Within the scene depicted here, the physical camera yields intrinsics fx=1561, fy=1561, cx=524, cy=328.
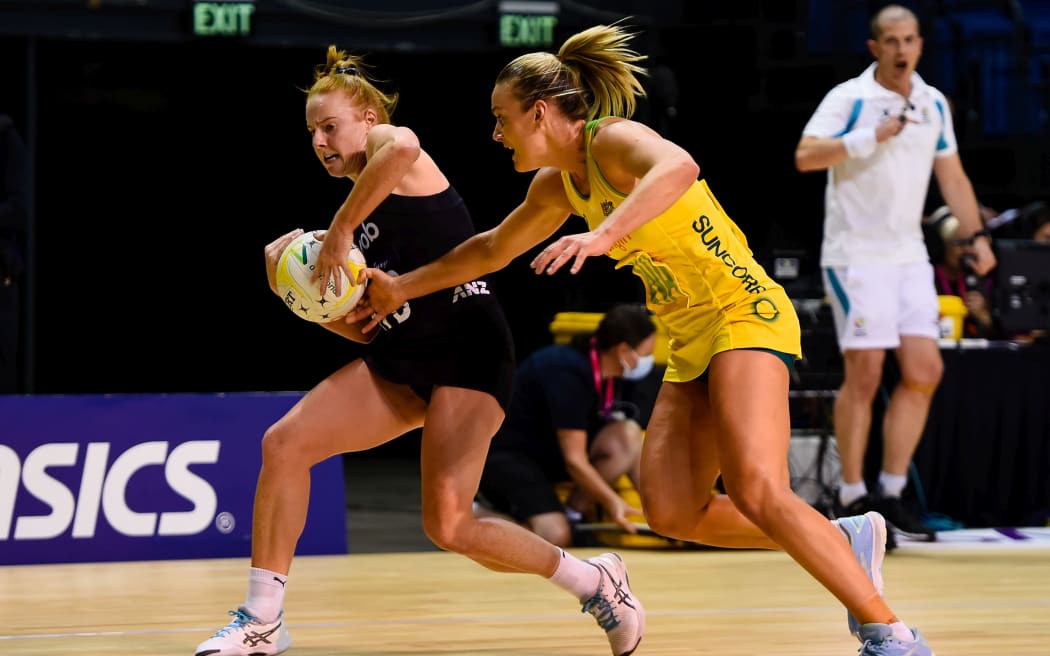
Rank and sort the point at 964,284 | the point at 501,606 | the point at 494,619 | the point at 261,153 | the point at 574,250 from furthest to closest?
the point at 261,153 → the point at 964,284 → the point at 501,606 → the point at 494,619 → the point at 574,250

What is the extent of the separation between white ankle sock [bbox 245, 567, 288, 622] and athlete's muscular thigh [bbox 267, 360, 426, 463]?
0.33m

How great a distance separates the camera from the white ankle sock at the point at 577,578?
4398 mm

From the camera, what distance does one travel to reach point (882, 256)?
7.04m

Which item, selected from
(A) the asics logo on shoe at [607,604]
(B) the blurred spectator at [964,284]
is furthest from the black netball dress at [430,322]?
(B) the blurred spectator at [964,284]

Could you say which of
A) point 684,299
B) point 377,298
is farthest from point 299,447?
point 684,299

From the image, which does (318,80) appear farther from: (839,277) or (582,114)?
(839,277)

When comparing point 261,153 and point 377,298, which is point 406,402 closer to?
point 377,298

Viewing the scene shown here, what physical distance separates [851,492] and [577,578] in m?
2.89

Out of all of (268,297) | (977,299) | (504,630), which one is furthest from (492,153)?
(504,630)

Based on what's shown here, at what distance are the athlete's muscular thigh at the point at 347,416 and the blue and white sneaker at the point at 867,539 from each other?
123 centimetres

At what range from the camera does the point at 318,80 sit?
4.45m

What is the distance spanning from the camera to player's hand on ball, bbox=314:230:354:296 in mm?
4059

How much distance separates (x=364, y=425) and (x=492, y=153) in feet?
21.6

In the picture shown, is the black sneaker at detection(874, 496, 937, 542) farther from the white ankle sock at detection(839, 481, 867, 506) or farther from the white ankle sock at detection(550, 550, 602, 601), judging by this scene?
the white ankle sock at detection(550, 550, 602, 601)
